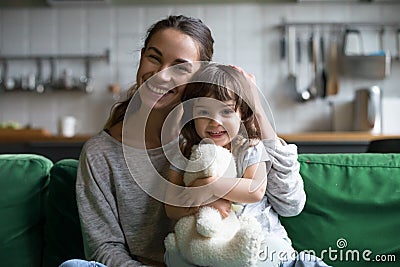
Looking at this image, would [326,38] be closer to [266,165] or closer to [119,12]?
[119,12]

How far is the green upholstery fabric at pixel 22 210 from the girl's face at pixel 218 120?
550 millimetres

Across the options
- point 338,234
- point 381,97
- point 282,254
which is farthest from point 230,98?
point 381,97

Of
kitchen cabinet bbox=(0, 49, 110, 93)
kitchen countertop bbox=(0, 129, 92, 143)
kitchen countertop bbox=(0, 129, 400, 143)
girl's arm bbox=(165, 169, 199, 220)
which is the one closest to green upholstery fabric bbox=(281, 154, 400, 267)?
girl's arm bbox=(165, 169, 199, 220)

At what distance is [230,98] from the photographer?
1250 millimetres

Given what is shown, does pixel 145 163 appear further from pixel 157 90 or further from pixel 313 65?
pixel 313 65

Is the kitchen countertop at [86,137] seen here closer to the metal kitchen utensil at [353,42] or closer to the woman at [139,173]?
the metal kitchen utensil at [353,42]

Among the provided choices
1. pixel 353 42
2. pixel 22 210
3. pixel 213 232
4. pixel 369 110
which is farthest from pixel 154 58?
pixel 353 42

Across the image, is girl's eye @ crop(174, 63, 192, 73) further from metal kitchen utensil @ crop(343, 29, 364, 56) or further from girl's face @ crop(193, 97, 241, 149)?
metal kitchen utensil @ crop(343, 29, 364, 56)

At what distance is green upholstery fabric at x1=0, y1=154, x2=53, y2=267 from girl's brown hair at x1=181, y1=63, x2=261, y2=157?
0.47 meters

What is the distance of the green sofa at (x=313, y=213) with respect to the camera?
58.2 inches

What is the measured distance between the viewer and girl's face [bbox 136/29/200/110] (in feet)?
4.36

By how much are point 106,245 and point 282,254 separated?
0.38 m

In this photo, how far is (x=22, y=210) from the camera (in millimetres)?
1537

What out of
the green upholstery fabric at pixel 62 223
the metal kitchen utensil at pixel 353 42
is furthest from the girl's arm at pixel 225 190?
the metal kitchen utensil at pixel 353 42
